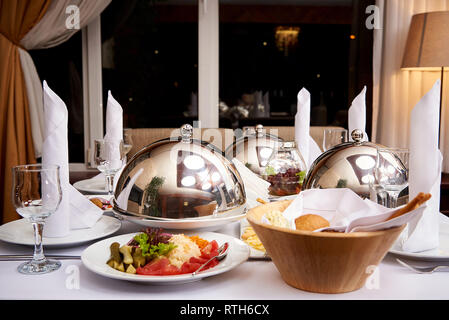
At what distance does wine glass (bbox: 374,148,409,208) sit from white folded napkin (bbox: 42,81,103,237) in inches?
22.8

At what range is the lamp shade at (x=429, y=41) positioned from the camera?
266 cm

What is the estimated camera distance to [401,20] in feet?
10.1

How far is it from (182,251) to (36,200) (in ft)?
0.87

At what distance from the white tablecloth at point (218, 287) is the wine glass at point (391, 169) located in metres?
0.17

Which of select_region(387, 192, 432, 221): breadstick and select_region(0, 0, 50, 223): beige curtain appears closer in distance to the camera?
select_region(387, 192, 432, 221): breadstick

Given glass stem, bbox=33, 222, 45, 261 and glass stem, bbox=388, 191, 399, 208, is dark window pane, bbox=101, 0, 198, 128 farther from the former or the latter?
glass stem, bbox=33, 222, 45, 261

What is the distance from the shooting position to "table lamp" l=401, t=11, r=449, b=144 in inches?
105

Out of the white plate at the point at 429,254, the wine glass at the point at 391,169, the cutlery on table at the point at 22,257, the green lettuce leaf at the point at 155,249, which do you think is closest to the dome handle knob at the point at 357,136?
the wine glass at the point at 391,169

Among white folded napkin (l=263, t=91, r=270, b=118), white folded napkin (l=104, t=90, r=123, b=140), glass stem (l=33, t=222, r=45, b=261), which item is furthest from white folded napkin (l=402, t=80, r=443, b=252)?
white folded napkin (l=263, t=91, r=270, b=118)

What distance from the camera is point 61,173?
95 centimetres

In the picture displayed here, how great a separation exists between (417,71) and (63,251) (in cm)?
282

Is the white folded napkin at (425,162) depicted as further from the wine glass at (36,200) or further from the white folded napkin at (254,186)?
the wine glass at (36,200)

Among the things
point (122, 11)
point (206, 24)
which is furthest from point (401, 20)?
point (122, 11)
